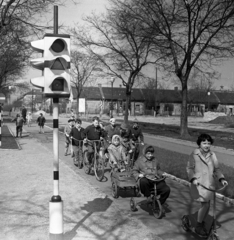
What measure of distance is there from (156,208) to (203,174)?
5.27 feet

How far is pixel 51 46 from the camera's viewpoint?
476 cm

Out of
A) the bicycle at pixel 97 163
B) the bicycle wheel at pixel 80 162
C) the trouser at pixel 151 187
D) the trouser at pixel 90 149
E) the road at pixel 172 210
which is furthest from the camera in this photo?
the bicycle wheel at pixel 80 162

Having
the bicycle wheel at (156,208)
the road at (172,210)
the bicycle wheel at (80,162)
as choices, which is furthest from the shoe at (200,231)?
the bicycle wheel at (80,162)

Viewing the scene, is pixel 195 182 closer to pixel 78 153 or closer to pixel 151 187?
pixel 151 187

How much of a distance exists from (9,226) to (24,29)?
15788 millimetres

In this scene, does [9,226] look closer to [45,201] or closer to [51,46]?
[45,201]

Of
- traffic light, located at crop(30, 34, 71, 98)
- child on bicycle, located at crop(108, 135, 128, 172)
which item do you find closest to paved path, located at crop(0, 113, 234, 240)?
child on bicycle, located at crop(108, 135, 128, 172)

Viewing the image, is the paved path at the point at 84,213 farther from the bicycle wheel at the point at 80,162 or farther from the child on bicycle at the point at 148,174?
the bicycle wheel at the point at 80,162

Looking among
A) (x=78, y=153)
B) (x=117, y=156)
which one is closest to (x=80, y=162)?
(x=78, y=153)

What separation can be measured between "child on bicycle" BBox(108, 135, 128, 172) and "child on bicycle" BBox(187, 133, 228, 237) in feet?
9.89

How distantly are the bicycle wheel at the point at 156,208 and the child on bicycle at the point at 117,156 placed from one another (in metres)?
1.71

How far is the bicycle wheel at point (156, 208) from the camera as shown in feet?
20.2

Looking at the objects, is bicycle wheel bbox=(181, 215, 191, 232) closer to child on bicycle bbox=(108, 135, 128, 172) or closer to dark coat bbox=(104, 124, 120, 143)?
child on bicycle bbox=(108, 135, 128, 172)

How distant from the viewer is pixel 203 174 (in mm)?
5066
